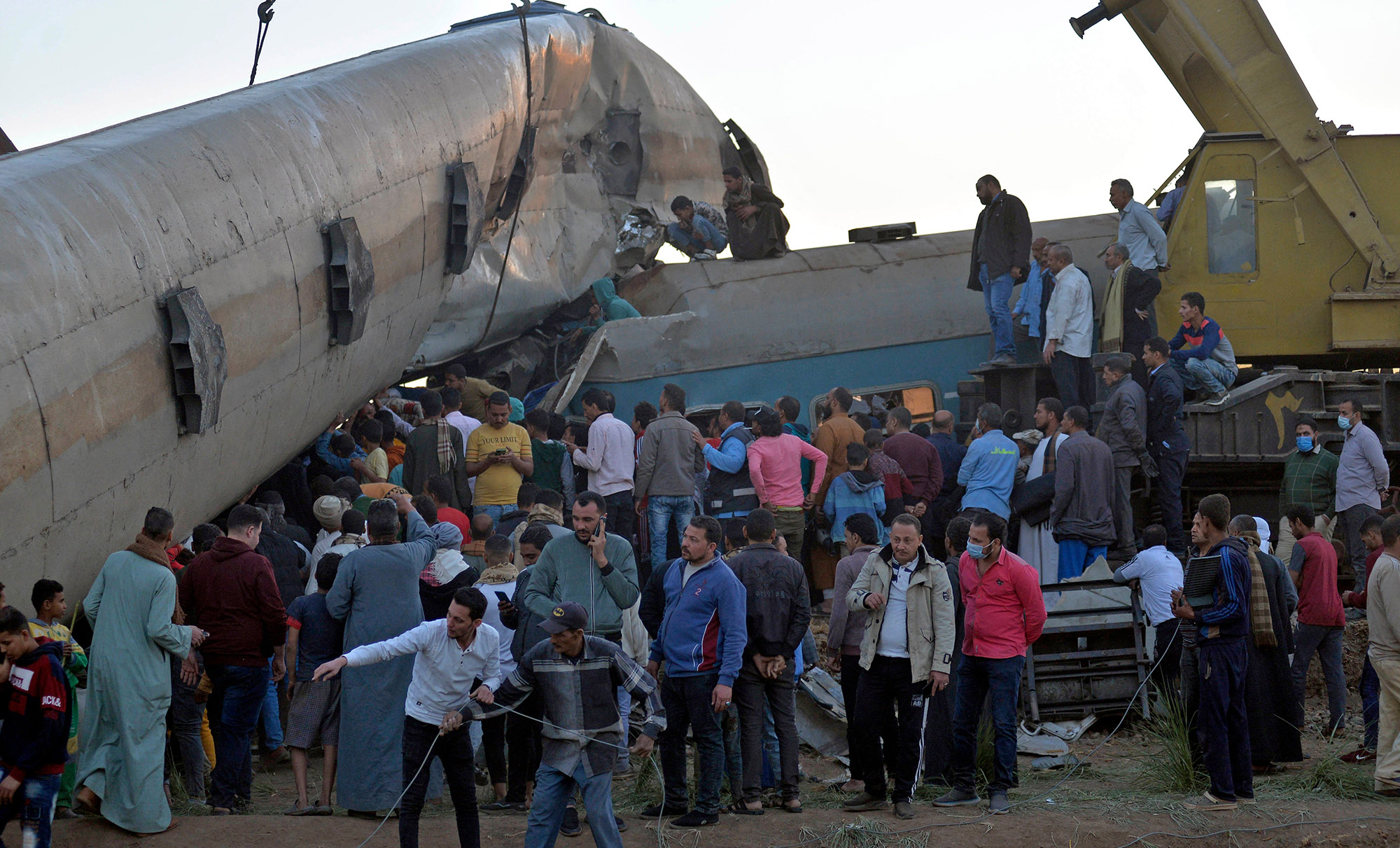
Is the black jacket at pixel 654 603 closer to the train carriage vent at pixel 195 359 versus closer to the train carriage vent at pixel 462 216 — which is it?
the train carriage vent at pixel 195 359

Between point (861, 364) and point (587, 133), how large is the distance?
549 cm

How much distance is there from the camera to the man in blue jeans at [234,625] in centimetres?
845

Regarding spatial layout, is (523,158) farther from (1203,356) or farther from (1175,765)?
(1175,765)

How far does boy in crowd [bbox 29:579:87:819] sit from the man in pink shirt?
223 inches

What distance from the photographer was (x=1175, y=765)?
910 cm

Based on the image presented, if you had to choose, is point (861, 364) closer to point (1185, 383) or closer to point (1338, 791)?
point (1185, 383)

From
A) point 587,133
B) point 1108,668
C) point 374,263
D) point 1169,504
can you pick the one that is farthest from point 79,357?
point 587,133

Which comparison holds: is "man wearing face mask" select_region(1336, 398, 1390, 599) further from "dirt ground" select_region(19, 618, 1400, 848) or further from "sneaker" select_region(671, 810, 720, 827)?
"sneaker" select_region(671, 810, 720, 827)

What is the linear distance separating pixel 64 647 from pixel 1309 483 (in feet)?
35.2

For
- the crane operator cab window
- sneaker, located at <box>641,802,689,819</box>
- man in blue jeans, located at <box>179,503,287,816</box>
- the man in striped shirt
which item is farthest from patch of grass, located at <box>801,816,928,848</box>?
the crane operator cab window

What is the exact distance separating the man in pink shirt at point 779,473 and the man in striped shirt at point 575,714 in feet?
15.9

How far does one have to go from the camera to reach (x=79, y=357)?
814 centimetres

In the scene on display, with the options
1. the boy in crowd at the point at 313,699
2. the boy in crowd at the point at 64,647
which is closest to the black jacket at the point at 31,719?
the boy in crowd at the point at 64,647

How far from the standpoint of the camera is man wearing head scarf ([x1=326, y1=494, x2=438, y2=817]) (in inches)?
332
